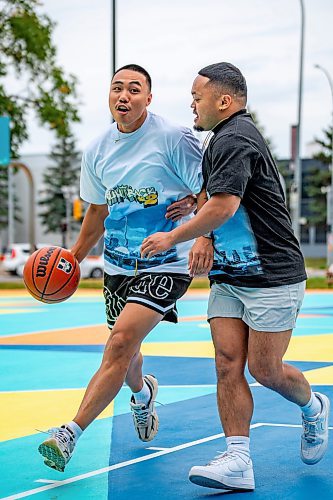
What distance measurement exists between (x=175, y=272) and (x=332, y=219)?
37727mm

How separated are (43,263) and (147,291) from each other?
0.80m

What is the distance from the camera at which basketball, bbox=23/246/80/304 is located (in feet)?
19.3

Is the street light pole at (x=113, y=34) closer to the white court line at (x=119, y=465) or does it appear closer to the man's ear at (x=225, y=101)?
the white court line at (x=119, y=465)

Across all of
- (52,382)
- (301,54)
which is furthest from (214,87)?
(301,54)

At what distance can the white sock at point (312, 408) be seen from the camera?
5336 millimetres

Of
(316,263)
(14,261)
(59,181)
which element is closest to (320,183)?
(316,263)

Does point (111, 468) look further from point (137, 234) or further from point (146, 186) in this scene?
point (146, 186)

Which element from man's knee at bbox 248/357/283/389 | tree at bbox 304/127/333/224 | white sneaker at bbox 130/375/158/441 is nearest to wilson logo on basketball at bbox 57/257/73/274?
white sneaker at bbox 130/375/158/441

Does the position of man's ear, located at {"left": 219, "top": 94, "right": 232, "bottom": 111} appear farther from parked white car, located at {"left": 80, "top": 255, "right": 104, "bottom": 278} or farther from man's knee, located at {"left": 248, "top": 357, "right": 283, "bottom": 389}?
parked white car, located at {"left": 80, "top": 255, "right": 104, "bottom": 278}

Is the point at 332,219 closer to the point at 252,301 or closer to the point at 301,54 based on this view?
the point at 301,54

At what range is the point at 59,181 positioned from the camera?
274 ft

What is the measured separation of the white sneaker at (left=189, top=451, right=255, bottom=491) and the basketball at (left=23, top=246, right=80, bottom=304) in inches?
61.3

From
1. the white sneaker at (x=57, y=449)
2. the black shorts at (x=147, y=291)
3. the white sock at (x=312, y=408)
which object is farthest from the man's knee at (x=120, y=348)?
the white sock at (x=312, y=408)

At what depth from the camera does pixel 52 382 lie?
8867 millimetres
